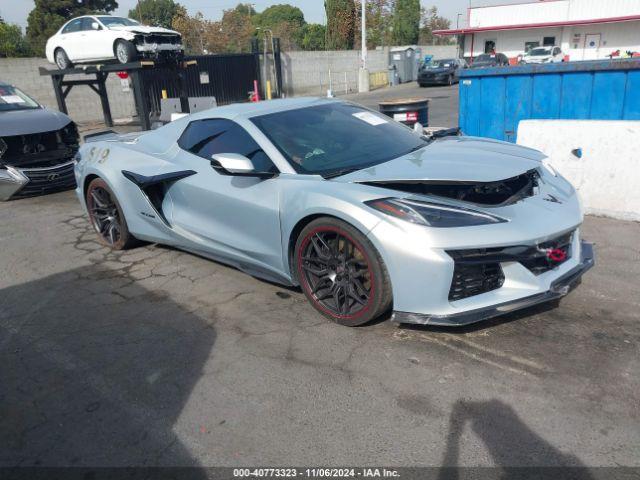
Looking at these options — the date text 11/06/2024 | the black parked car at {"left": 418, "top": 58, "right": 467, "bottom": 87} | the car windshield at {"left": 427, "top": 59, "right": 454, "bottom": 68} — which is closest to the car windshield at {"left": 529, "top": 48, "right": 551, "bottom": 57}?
the black parked car at {"left": 418, "top": 58, "right": 467, "bottom": 87}

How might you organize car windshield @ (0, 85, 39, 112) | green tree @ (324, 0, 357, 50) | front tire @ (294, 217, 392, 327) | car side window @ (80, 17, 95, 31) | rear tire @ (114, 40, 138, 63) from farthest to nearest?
1. green tree @ (324, 0, 357, 50)
2. car side window @ (80, 17, 95, 31)
3. rear tire @ (114, 40, 138, 63)
4. car windshield @ (0, 85, 39, 112)
5. front tire @ (294, 217, 392, 327)

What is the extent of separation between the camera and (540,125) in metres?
5.81

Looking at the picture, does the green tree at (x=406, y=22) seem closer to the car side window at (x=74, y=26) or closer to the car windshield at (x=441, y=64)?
the car windshield at (x=441, y=64)

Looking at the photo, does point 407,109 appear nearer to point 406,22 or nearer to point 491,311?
point 491,311

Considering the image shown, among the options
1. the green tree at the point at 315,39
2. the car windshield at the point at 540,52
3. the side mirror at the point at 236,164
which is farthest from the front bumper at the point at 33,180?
the green tree at the point at 315,39

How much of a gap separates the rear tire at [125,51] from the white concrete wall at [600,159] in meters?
10.4

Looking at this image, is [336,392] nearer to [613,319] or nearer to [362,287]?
[362,287]

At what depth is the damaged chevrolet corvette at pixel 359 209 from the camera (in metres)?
2.98

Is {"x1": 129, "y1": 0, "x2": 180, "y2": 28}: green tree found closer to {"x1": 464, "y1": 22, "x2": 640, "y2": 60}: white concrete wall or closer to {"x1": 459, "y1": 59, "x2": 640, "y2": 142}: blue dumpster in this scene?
{"x1": 464, "y1": 22, "x2": 640, "y2": 60}: white concrete wall

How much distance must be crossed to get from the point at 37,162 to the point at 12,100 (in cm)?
163

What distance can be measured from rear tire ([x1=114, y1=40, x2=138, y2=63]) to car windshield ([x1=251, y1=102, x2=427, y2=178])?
402 inches

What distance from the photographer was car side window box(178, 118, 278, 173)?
12.6 feet

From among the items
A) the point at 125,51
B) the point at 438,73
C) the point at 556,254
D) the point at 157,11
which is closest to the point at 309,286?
the point at 556,254

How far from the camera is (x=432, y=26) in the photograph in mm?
72938
